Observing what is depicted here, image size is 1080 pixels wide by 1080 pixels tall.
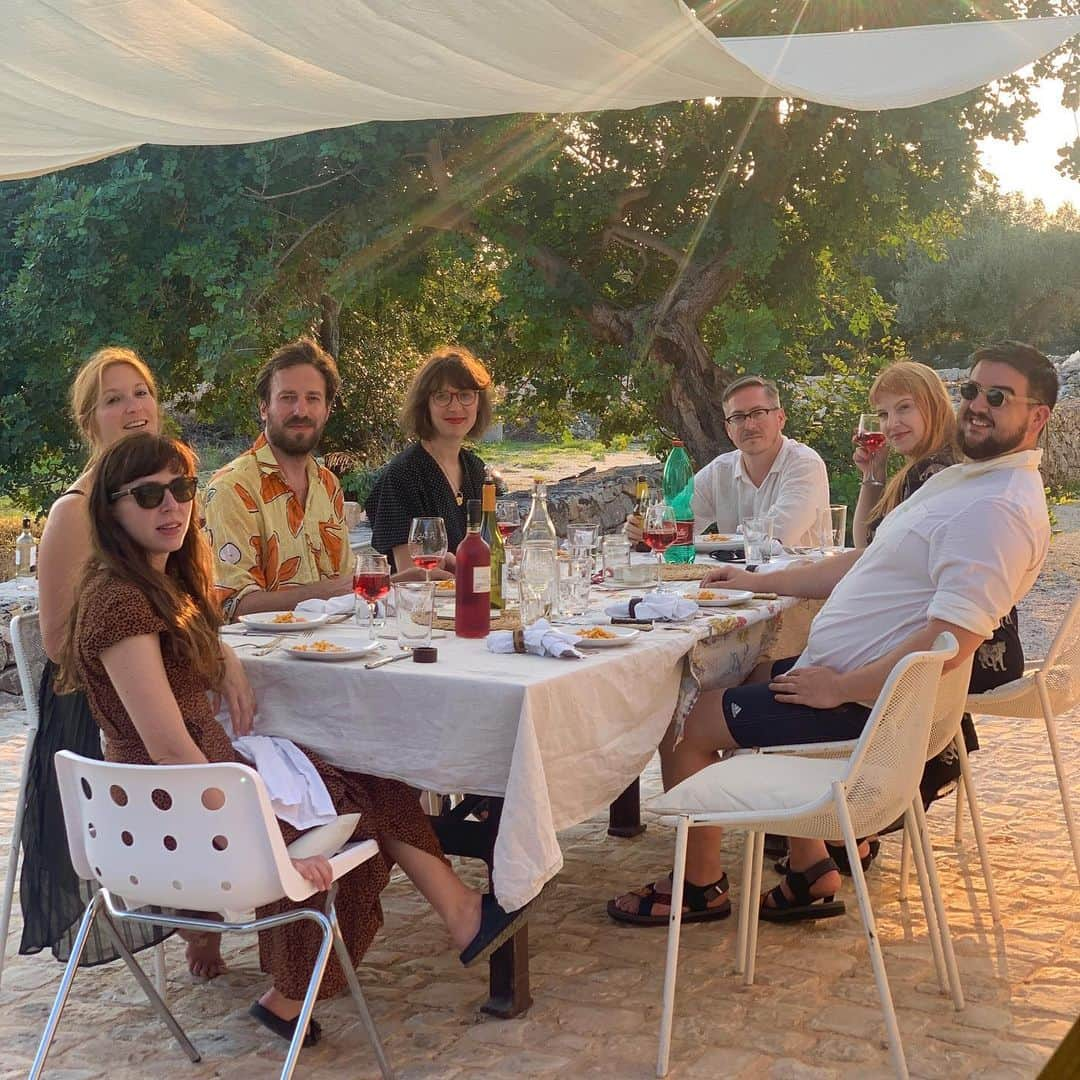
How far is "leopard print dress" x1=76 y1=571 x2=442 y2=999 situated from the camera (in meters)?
2.62

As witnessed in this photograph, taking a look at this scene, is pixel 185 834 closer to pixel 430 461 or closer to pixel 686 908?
pixel 686 908

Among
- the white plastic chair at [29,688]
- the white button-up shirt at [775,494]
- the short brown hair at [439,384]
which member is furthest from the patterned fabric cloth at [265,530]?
the white button-up shirt at [775,494]

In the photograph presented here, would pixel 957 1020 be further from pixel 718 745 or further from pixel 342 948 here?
pixel 342 948

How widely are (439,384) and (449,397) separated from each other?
0.06 m

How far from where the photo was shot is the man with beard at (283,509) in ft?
12.5

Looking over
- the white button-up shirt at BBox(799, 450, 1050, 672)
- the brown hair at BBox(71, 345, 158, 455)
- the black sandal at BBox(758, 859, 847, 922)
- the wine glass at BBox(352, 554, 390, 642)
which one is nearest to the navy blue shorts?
the white button-up shirt at BBox(799, 450, 1050, 672)

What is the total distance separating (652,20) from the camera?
383 cm

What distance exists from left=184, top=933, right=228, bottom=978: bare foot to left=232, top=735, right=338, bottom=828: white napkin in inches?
28.3

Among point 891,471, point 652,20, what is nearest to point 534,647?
point 652,20

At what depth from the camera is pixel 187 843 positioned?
2.36m

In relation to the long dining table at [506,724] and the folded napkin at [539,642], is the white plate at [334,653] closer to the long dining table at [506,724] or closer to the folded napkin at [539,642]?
the long dining table at [506,724]

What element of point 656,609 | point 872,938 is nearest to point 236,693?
point 656,609

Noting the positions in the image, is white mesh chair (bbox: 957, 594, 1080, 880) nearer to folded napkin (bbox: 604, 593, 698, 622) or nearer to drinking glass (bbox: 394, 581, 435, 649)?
folded napkin (bbox: 604, 593, 698, 622)

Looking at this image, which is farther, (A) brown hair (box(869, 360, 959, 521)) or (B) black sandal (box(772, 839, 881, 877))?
(A) brown hair (box(869, 360, 959, 521))
